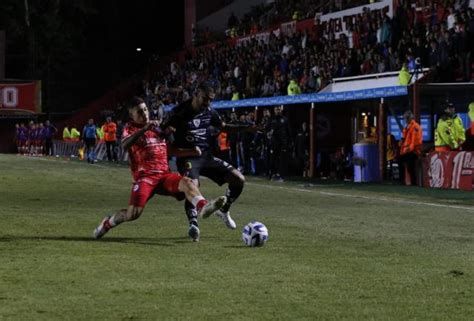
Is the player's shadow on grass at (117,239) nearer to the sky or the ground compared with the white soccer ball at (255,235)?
nearer to the ground

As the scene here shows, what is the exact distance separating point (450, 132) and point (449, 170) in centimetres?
93

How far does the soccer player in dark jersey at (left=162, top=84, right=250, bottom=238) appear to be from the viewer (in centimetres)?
1399

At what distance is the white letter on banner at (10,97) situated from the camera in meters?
62.5

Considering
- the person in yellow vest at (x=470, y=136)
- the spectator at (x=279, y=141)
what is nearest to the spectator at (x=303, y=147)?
the spectator at (x=279, y=141)

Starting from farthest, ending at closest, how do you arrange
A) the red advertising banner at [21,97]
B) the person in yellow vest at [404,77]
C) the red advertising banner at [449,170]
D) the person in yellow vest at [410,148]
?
the red advertising banner at [21,97] → the person in yellow vest at [404,77] → the person in yellow vest at [410,148] → the red advertising banner at [449,170]

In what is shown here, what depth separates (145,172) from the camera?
1315 cm

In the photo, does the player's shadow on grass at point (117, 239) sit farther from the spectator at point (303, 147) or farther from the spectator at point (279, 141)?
the spectator at point (303, 147)

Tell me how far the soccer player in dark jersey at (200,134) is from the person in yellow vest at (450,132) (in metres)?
12.4

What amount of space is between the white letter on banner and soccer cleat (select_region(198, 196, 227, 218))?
5158 centimetres

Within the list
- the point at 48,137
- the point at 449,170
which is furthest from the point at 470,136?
the point at 48,137

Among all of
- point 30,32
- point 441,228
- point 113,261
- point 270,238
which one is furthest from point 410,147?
point 30,32

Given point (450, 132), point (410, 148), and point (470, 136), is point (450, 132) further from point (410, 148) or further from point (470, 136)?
point (410, 148)

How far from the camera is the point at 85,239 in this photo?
13289 mm

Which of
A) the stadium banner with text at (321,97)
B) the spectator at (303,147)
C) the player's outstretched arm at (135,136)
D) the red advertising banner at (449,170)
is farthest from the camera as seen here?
the spectator at (303,147)
